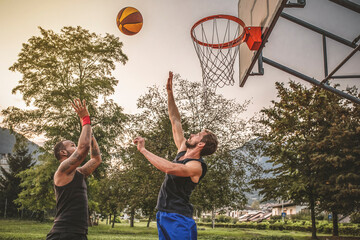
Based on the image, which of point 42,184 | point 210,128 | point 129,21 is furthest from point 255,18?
point 42,184

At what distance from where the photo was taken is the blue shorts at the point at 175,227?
3424mm

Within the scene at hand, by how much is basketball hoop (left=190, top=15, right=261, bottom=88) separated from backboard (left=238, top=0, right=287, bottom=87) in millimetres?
258

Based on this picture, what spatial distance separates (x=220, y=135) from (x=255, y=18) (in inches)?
485

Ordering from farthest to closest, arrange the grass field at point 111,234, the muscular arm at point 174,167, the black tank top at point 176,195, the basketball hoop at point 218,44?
1. the grass field at point 111,234
2. the basketball hoop at point 218,44
3. the black tank top at point 176,195
4. the muscular arm at point 174,167

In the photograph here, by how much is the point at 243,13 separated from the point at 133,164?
43.7ft

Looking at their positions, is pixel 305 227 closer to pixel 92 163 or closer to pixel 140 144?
pixel 92 163

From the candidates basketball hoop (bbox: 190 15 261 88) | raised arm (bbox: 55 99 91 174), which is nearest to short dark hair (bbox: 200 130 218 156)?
raised arm (bbox: 55 99 91 174)

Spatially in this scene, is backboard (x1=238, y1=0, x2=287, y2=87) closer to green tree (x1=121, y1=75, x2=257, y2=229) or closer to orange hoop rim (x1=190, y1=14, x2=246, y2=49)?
orange hoop rim (x1=190, y1=14, x2=246, y2=49)

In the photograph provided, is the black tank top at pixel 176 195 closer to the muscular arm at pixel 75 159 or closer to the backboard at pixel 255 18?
the muscular arm at pixel 75 159

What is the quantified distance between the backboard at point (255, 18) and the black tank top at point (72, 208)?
4375mm

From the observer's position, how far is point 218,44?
745 cm

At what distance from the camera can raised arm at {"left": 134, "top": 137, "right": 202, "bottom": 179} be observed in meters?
3.37

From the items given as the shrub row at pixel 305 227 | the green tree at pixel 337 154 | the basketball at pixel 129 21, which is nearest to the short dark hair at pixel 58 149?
the basketball at pixel 129 21

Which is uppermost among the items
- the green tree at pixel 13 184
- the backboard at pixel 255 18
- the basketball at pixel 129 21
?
the basketball at pixel 129 21
